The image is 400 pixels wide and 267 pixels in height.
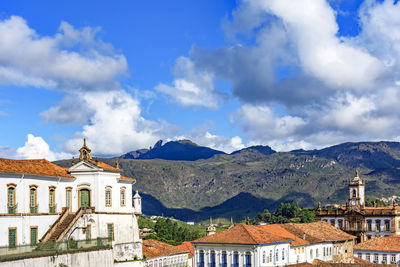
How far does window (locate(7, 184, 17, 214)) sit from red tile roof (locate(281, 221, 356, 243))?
45736 millimetres

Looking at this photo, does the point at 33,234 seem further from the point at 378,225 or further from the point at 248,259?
the point at 378,225

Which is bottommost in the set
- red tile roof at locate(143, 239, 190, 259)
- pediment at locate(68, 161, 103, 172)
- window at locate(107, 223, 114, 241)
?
red tile roof at locate(143, 239, 190, 259)

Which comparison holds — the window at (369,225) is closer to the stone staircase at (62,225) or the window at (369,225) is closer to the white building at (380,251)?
the white building at (380,251)

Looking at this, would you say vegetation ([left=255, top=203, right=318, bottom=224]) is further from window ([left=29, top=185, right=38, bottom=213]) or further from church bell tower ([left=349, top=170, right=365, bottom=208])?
window ([left=29, top=185, right=38, bottom=213])

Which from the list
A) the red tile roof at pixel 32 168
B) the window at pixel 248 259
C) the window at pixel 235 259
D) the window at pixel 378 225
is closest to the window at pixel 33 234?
the red tile roof at pixel 32 168

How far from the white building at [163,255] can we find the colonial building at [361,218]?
41.5 metres

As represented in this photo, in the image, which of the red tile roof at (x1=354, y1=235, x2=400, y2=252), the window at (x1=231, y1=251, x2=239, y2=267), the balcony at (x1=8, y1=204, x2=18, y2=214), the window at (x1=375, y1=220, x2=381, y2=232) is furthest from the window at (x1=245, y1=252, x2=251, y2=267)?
the window at (x1=375, y1=220, x2=381, y2=232)

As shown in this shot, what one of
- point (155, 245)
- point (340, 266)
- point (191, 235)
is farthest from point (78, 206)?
point (191, 235)

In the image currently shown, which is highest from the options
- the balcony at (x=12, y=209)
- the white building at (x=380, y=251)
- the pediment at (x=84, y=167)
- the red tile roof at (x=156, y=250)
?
the pediment at (x=84, y=167)

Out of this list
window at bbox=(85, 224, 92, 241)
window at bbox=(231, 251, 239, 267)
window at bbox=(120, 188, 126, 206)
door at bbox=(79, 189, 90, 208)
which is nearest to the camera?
window at bbox=(85, 224, 92, 241)

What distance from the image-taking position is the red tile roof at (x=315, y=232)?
263 ft

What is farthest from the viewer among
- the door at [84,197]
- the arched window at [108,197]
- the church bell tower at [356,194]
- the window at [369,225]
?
the church bell tower at [356,194]

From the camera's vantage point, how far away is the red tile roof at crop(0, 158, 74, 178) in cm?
4486

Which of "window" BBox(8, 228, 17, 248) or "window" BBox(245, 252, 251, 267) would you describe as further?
"window" BBox(245, 252, 251, 267)
